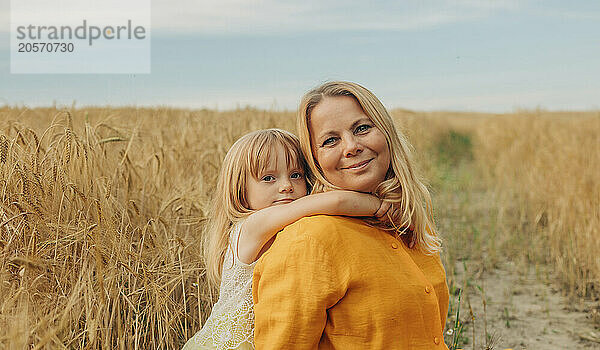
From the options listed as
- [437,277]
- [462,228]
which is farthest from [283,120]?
[437,277]

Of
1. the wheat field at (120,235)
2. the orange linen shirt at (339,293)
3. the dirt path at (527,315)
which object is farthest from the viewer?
the dirt path at (527,315)

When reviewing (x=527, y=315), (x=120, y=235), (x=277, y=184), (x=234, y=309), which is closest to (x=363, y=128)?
(x=277, y=184)

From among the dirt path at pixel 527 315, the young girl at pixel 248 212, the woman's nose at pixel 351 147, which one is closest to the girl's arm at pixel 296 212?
the young girl at pixel 248 212

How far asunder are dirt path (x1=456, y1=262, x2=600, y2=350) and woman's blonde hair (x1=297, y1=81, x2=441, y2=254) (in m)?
1.88

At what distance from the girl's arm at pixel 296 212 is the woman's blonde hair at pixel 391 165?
57 millimetres

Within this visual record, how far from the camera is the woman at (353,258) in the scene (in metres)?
1.39

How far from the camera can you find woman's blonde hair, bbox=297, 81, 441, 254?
5.27ft

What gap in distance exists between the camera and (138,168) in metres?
3.12

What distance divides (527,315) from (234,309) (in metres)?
2.85

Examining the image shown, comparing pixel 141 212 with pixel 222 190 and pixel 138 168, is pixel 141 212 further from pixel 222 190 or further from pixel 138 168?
pixel 222 190

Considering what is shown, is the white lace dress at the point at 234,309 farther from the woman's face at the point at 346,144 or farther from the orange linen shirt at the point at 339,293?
the woman's face at the point at 346,144

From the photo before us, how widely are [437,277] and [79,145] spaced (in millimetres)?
1591

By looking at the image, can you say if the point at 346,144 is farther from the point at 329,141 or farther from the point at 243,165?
the point at 243,165

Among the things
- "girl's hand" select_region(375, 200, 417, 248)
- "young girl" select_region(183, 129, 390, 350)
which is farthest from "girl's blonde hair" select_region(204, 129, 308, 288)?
A: "girl's hand" select_region(375, 200, 417, 248)
